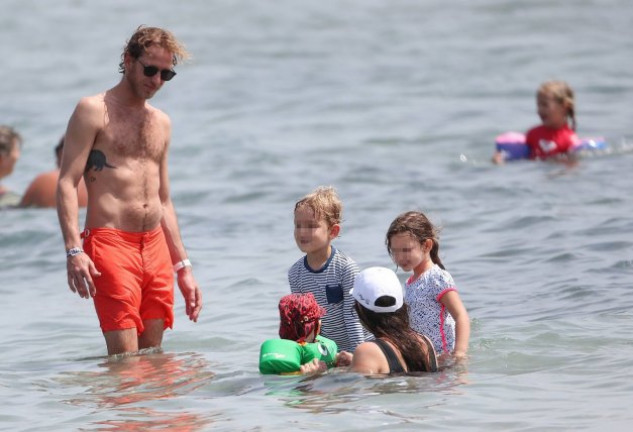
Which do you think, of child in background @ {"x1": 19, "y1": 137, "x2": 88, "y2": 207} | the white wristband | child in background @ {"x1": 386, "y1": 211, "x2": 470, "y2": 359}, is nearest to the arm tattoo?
the white wristband

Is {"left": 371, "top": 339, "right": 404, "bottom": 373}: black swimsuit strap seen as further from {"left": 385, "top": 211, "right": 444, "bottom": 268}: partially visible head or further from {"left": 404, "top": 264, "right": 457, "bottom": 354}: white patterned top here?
{"left": 385, "top": 211, "right": 444, "bottom": 268}: partially visible head

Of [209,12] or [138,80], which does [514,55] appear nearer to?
[209,12]

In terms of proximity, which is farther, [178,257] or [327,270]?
[178,257]

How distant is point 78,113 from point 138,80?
15.4 inches

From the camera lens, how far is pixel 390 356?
596 centimetres

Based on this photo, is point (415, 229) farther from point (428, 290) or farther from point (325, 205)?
point (325, 205)

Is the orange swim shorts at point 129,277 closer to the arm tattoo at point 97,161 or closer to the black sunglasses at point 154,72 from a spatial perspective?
the arm tattoo at point 97,161

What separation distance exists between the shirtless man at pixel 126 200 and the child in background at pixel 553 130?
775cm

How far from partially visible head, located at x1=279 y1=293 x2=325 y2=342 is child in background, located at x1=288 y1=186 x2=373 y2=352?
304mm

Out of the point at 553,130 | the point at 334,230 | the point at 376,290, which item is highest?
the point at 553,130

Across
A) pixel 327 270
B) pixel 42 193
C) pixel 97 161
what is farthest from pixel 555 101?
pixel 97 161

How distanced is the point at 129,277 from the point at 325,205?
4.03 feet

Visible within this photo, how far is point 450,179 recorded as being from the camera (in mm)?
13867

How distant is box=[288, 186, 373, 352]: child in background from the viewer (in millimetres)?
6445
